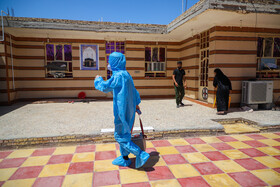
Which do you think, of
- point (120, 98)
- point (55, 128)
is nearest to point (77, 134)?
point (55, 128)

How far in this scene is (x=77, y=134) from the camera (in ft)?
14.0

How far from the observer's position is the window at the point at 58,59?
9844 mm

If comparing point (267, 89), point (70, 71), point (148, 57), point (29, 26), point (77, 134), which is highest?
point (29, 26)

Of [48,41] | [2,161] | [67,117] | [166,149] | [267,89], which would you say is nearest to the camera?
[2,161]

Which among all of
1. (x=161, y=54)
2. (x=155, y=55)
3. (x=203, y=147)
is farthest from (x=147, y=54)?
(x=203, y=147)

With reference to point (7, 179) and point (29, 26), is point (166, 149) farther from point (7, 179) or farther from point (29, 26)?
point (29, 26)

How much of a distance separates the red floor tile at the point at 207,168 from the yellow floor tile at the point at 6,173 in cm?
305

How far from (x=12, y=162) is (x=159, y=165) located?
105 inches

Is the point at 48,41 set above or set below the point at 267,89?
above

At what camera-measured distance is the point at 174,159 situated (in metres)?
3.53

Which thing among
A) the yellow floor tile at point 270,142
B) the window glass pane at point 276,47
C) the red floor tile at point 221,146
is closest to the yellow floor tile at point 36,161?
the red floor tile at point 221,146

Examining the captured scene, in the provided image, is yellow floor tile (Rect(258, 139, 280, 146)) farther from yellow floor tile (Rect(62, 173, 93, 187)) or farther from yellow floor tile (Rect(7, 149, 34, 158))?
yellow floor tile (Rect(7, 149, 34, 158))

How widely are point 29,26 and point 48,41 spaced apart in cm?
181

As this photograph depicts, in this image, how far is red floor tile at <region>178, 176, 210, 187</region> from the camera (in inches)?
107
